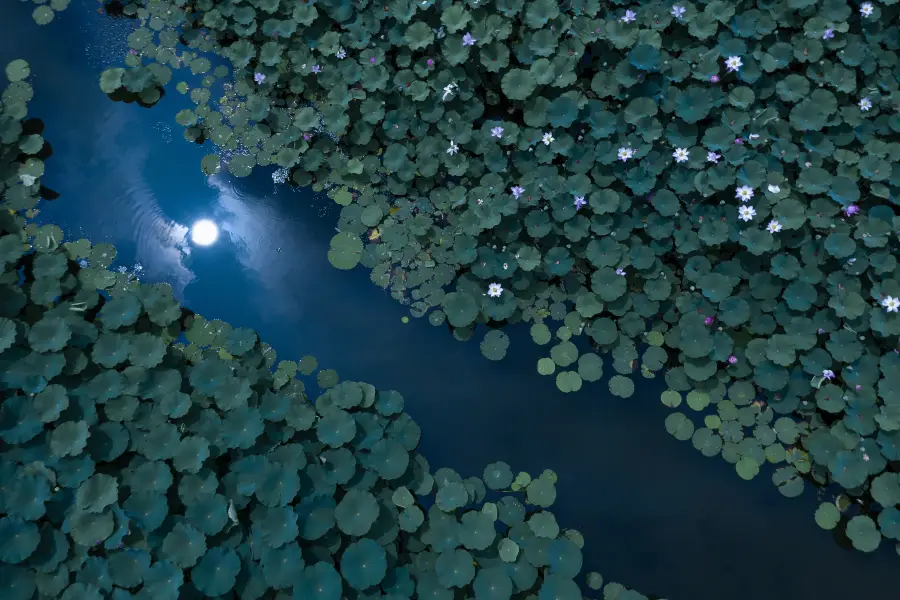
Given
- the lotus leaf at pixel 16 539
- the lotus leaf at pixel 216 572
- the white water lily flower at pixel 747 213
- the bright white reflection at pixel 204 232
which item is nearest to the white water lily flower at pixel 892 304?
the white water lily flower at pixel 747 213

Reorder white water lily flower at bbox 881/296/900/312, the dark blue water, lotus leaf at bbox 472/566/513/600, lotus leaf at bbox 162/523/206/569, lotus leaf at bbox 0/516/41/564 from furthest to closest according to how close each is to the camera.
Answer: white water lily flower at bbox 881/296/900/312
the dark blue water
lotus leaf at bbox 472/566/513/600
lotus leaf at bbox 162/523/206/569
lotus leaf at bbox 0/516/41/564

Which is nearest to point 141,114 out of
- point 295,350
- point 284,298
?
point 284,298

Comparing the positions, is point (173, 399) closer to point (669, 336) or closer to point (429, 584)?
point (429, 584)

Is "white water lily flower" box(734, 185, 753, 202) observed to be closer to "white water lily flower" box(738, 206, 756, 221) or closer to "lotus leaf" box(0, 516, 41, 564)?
"white water lily flower" box(738, 206, 756, 221)

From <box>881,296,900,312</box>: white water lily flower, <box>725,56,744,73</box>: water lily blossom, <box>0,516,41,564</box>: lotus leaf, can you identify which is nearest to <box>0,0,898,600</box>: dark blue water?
<box>881,296,900,312</box>: white water lily flower

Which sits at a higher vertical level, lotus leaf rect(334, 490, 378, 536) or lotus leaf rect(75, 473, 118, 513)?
lotus leaf rect(75, 473, 118, 513)

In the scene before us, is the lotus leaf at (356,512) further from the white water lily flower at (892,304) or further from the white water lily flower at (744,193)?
the white water lily flower at (892,304)

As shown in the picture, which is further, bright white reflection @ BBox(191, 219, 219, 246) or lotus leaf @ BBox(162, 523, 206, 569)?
bright white reflection @ BBox(191, 219, 219, 246)

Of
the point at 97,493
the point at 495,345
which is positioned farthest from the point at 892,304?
the point at 97,493
